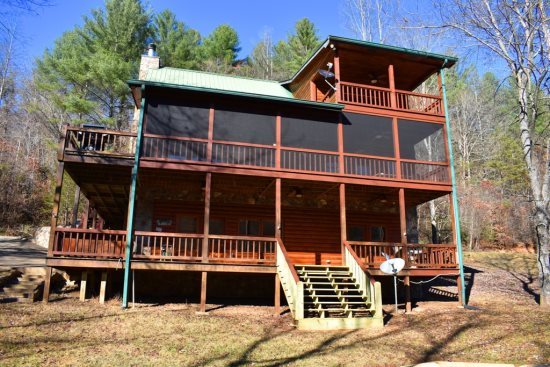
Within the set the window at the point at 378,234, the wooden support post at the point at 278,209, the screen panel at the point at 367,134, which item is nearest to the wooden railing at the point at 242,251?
the wooden support post at the point at 278,209

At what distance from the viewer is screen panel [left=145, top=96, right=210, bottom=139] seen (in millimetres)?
14383

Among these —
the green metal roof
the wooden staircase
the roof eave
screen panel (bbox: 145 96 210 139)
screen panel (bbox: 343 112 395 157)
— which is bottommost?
the wooden staircase

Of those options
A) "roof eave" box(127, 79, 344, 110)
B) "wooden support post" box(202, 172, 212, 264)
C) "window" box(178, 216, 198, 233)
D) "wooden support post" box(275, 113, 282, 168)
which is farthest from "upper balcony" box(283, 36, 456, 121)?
"window" box(178, 216, 198, 233)

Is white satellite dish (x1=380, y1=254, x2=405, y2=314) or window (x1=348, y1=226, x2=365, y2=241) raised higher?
window (x1=348, y1=226, x2=365, y2=241)

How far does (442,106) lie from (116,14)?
25.7 metres

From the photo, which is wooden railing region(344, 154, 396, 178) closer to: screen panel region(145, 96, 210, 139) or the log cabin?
the log cabin

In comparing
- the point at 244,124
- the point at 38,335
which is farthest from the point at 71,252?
the point at 244,124

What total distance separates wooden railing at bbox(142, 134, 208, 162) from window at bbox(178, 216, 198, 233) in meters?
3.04

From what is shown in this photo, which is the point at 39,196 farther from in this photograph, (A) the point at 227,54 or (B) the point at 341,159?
(B) the point at 341,159

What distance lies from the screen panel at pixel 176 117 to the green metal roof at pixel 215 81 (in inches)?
86.9

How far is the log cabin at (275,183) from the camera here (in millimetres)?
12641

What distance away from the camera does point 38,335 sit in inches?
345

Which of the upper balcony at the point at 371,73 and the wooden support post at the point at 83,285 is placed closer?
the wooden support post at the point at 83,285

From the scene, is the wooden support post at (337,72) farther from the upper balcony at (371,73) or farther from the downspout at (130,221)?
the downspout at (130,221)
